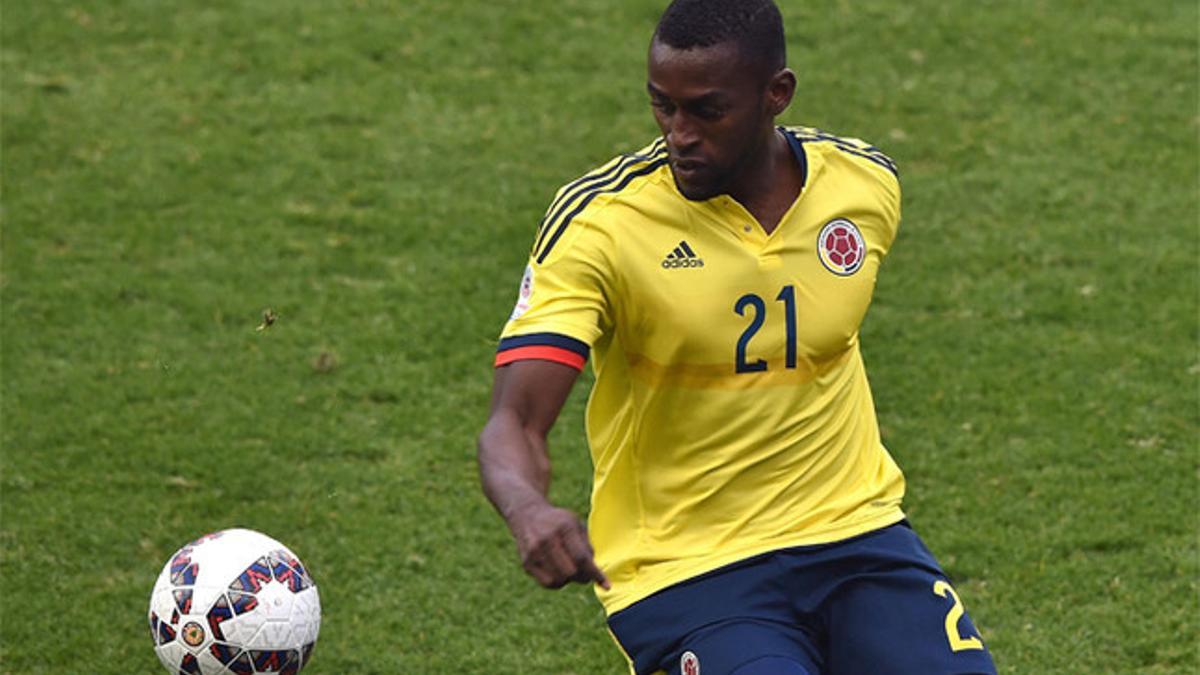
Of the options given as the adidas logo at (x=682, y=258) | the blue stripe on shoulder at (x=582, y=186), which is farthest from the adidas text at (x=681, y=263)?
the blue stripe on shoulder at (x=582, y=186)

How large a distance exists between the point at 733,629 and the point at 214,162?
7.59 metres

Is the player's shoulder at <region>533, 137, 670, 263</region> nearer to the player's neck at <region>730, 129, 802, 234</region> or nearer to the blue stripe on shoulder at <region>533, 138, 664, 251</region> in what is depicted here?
the blue stripe on shoulder at <region>533, 138, 664, 251</region>

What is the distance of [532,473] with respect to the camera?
4820mm

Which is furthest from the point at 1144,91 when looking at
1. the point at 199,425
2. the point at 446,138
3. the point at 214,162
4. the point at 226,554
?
the point at 226,554

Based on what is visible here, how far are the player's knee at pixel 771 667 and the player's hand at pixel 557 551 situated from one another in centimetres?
92

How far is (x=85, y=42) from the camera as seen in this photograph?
538 inches

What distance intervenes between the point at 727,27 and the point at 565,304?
875mm

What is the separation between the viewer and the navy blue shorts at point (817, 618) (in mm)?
5426

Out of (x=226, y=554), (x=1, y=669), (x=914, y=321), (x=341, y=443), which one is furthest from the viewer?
(x=914, y=321)

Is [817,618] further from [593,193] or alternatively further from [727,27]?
[727,27]

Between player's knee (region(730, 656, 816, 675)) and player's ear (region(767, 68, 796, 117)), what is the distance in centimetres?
152

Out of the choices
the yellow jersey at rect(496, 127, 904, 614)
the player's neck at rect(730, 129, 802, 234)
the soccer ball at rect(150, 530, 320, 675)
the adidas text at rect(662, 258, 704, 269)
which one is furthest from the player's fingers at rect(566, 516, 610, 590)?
the soccer ball at rect(150, 530, 320, 675)

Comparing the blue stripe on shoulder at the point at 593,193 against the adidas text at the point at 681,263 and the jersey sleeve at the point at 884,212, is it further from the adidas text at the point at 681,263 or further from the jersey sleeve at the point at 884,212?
the jersey sleeve at the point at 884,212

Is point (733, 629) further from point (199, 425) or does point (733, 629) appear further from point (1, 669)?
point (199, 425)
